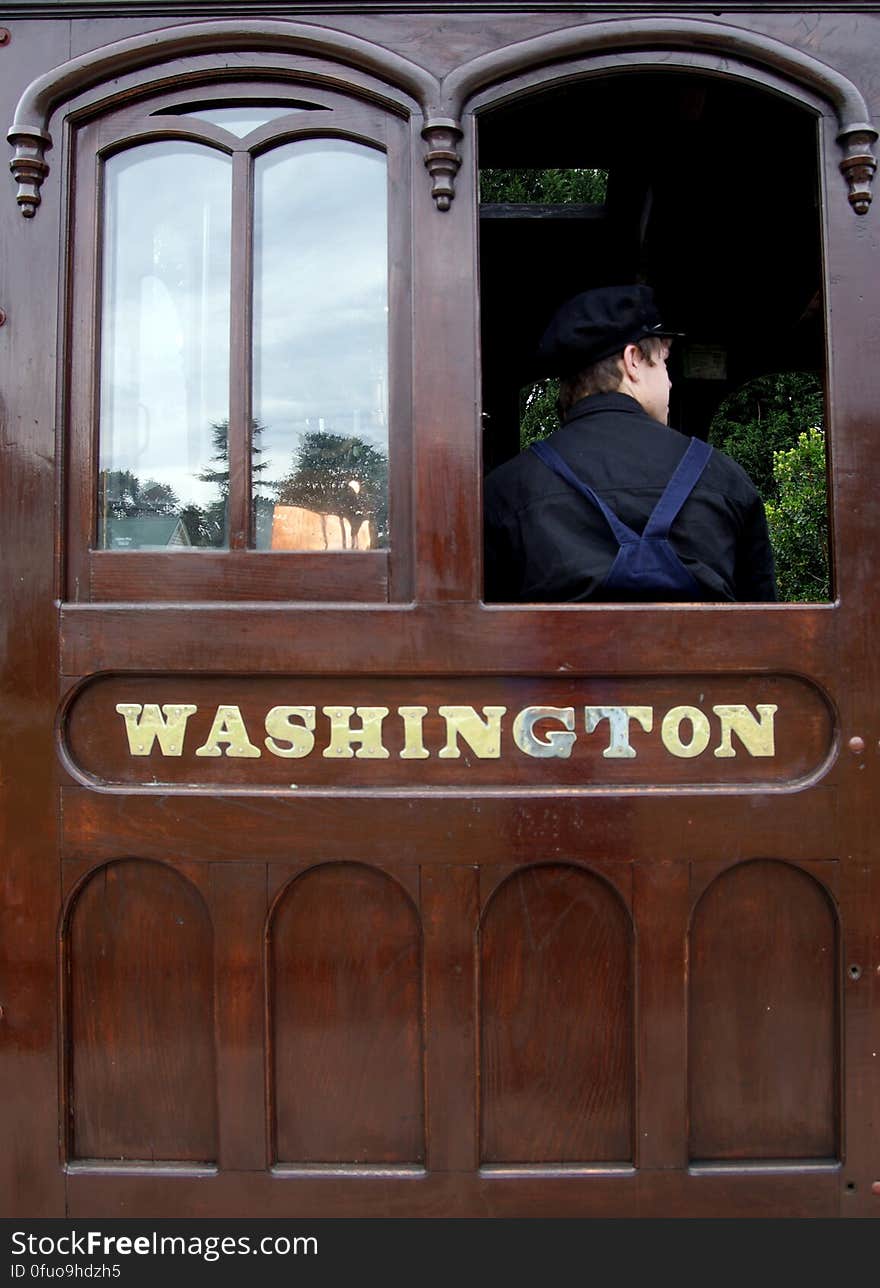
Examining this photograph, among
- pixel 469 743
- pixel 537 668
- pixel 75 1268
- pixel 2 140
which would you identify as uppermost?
pixel 2 140

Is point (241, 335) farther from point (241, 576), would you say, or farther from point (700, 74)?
point (700, 74)

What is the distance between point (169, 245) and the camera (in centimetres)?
176

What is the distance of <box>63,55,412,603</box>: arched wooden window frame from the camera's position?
5.57 feet

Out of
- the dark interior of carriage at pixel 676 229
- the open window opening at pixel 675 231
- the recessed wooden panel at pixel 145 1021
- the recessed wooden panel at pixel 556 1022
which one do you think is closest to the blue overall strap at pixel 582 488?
the open window opening at pixel 675 231

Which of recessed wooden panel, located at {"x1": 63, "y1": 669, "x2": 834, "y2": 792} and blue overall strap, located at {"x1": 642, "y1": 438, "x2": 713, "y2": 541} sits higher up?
blue overall strap, located at {"x1": 642, "y1": 438, "x2": 713, "y2": 541}

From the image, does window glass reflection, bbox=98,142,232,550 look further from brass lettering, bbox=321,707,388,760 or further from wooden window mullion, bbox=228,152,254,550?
brass lettering, bbox=321,707,388,760

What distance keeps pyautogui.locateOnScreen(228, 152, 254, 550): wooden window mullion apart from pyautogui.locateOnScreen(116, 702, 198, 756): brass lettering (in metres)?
0.33

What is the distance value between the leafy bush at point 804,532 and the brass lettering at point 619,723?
6276 mm

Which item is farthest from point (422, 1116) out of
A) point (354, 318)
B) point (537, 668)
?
point (354, 318)

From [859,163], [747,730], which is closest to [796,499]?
[859,163]

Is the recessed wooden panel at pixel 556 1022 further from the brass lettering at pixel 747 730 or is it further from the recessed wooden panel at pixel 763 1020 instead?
the brass lettering at pixel 747 730

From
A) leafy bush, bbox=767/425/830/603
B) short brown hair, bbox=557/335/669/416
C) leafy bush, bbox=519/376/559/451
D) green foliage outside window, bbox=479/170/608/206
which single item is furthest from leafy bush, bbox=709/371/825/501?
short brown hair, bbox=557/335/669/416

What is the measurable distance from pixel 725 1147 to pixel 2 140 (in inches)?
93.4

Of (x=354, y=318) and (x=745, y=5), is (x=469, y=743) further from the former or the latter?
(x=745, y=5)
